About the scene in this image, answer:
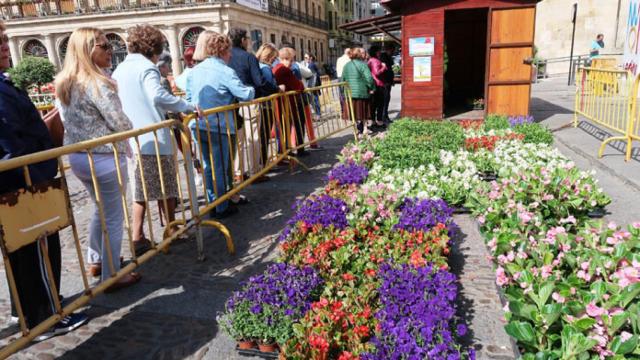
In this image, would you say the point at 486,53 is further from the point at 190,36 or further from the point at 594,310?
the point at 190,36

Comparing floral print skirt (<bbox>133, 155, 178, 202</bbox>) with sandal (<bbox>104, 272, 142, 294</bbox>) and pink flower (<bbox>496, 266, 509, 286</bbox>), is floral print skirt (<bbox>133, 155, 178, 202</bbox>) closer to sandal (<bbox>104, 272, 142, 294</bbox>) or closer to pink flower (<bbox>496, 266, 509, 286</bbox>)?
sandal (<bbox>104, 272, 142, 294</bbox>)

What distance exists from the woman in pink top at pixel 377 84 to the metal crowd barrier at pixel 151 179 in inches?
133

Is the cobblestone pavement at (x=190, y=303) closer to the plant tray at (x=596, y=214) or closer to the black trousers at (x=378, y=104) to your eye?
the plant tray at (x=596, y=214)

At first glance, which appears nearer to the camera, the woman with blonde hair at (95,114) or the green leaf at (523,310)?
the green leaf at (523,310)

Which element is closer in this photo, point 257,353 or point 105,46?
point 257,353

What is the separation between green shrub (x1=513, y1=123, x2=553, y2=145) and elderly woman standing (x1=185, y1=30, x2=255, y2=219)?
15.5 ft

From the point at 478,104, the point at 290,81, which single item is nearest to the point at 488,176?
the point at 290,81

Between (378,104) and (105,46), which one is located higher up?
(105,46)

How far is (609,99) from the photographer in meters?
8.67

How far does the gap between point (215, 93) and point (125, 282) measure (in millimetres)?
2385

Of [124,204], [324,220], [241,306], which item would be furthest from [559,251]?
[124,204]

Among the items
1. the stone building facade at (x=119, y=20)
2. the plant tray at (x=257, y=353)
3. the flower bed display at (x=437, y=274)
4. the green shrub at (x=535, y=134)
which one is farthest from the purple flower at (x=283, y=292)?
the stone building facade at (x=119, y=20)

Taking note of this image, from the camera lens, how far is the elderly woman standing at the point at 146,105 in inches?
166

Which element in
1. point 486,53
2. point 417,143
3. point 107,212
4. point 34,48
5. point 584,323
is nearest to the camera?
point 584,323
